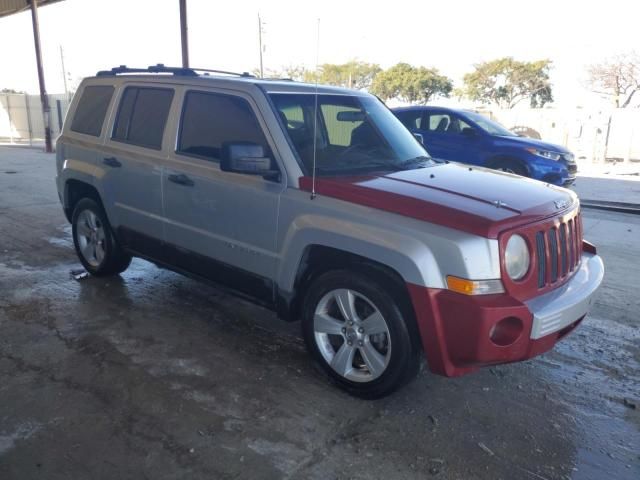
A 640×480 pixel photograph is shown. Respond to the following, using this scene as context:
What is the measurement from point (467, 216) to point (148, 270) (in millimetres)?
3986

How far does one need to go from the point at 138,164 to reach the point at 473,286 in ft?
10.2

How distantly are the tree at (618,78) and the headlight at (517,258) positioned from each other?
39099mm

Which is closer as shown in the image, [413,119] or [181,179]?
[181,179]

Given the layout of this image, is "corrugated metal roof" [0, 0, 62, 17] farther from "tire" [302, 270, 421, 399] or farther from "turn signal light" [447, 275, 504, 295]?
"turn signal light" [447, 275, 504, 295]

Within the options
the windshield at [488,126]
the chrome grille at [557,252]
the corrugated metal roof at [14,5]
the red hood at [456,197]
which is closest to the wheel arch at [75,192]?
the red hood at [456,197]

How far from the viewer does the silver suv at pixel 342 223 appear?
114 inches

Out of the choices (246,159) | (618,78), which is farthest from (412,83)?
(246,159)

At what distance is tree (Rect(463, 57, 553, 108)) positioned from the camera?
139 feet

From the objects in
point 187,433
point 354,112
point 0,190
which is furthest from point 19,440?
point 0,190

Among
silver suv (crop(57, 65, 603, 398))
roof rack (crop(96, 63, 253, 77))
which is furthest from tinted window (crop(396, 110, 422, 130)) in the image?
silver suv (crop(57, 65, 603, 398))

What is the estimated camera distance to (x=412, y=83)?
43.2m

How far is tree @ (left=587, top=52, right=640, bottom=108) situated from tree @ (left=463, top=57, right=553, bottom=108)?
3.81 m

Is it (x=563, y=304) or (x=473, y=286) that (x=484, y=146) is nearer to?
(x=563, y=304)

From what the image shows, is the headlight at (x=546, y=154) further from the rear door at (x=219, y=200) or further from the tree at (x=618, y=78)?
the tree at (x=618, y=78)
